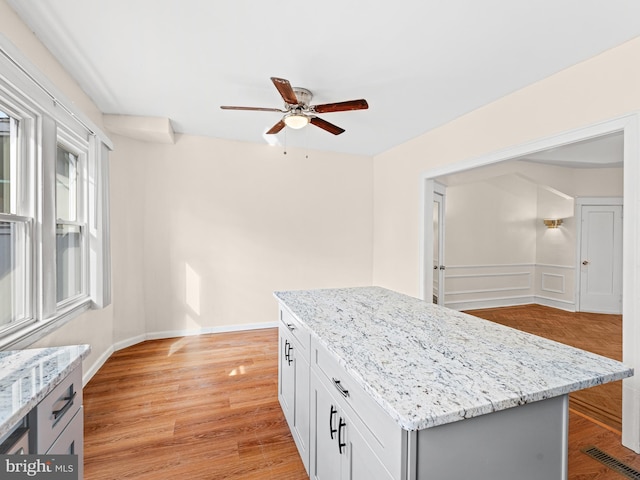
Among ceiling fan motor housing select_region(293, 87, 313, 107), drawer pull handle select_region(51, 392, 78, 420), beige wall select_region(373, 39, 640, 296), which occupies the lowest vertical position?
drawer pull handle select_region(51, 392, 78, 420)

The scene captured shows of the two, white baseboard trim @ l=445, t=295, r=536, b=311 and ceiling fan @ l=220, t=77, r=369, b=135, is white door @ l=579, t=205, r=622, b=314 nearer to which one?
white baseboard trim @ l=445, t=295, r=536, b=311

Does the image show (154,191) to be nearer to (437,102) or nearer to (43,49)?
(43,49)

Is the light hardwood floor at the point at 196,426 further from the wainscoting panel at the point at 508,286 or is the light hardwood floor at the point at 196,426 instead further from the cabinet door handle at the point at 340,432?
the wainscoting panel at the point at 508,286

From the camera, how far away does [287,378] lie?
2117 mm

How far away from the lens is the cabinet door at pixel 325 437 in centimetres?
128

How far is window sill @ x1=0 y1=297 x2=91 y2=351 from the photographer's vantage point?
1.70 m

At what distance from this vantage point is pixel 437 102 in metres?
2.94

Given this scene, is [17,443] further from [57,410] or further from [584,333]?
[584,333]

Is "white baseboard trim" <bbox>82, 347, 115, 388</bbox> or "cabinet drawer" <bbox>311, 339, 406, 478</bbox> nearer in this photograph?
"cabinet drawer" <bbox>311, 339, 406, 478</bbox>

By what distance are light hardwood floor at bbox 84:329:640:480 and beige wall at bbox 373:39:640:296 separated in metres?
2.20

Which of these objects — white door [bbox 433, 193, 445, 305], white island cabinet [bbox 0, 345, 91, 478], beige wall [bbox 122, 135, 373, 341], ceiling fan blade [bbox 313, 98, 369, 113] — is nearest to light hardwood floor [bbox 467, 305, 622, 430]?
white door [bbox 433, 193, 445, 305]

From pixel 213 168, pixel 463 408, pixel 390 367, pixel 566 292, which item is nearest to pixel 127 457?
pixel 390 367

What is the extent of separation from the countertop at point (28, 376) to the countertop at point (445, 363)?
1038 millimetres

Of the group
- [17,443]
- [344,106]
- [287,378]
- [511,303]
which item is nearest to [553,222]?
[511,303]
